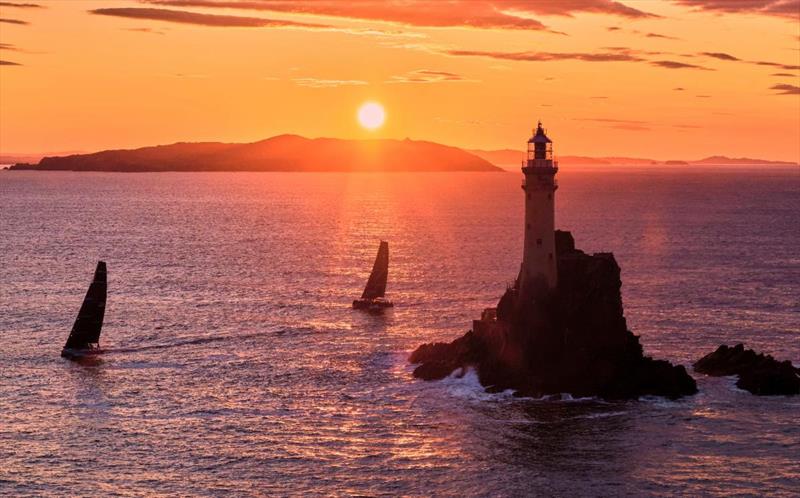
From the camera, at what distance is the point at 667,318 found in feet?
308

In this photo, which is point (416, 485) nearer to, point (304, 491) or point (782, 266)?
point (304, 491)

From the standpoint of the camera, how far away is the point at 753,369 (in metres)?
71.4

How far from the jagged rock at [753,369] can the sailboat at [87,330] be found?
1701 inches

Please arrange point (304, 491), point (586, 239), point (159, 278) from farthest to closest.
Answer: point (586, 239)
point (159, 278)
point (304, 491)

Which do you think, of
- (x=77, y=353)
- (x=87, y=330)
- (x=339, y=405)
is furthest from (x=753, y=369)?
(x=87, y=330)

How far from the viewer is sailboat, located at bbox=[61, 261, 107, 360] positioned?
80625mm

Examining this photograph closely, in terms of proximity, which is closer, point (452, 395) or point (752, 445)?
point (752, 445)

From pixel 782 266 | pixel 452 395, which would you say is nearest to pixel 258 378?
pixel 452 395

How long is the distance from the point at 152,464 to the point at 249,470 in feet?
16.9

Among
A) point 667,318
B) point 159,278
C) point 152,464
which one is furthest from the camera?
point 159,278

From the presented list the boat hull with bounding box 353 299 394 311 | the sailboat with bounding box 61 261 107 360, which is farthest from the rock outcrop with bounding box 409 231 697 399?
the boat hull with bounding box 353 299 394 311

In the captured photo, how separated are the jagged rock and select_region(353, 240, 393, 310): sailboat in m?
33.2

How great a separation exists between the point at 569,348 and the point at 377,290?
35.4 metres

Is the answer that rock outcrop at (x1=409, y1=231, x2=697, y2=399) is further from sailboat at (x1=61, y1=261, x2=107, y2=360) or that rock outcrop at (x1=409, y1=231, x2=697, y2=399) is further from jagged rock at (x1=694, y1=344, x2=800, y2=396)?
sailboat at (x1=61, y1=261, x2=107, y2=360)
